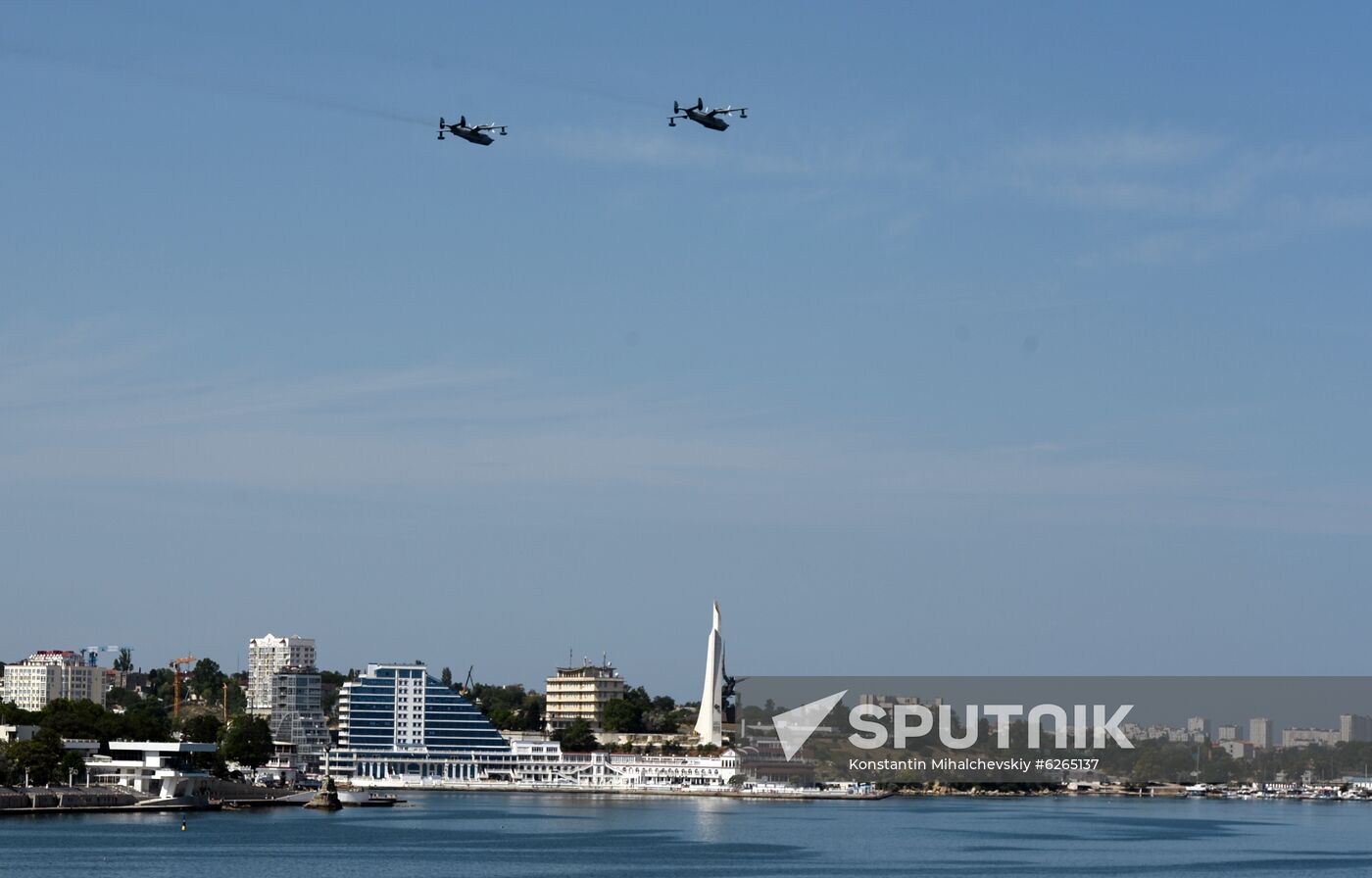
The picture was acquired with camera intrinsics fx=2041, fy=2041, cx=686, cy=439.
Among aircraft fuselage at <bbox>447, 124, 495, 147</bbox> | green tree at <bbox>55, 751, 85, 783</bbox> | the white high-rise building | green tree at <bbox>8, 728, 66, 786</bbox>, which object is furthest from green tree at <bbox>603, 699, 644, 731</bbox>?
aircraft fuselage at <bbox>447, 124, 495, 147</bbox>

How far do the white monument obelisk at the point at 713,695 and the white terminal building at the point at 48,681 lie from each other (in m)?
66.0

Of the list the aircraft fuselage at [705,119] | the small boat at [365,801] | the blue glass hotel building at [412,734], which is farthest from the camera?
the blue glass hotel building at [412,734]

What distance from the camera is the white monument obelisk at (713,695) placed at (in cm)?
15388

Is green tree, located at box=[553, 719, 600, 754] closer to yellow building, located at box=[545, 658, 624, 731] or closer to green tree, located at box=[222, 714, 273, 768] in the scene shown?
yellow building, located at box=[545, 658, 624, 731]

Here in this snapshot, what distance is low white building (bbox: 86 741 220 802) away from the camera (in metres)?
96.4

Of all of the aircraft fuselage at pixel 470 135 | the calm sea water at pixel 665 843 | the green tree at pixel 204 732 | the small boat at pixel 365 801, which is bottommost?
the small boat at pixel 365 801

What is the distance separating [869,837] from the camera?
80.7 metres

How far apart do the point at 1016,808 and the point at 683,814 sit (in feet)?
92.2

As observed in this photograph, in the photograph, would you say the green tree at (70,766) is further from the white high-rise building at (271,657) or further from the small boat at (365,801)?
the white high-rise building at (271,657)

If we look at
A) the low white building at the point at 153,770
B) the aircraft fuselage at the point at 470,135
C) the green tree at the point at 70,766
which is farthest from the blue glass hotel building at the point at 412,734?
the aircraft fuselage at the point at 470,135

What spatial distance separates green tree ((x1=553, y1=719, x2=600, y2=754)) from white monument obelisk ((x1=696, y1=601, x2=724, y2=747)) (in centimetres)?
835

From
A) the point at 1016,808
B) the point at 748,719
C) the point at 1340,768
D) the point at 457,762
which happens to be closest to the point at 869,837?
the point at 1016,808

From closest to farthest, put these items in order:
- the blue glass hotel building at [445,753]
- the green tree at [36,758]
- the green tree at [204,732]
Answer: the green tree at [36,758] → the green tree at [204,732] → the blue glass hotel building at [445,753]

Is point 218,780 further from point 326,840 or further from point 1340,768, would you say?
point 1340,768
